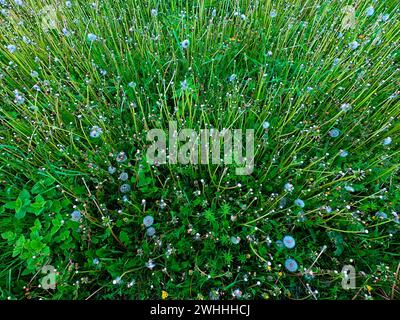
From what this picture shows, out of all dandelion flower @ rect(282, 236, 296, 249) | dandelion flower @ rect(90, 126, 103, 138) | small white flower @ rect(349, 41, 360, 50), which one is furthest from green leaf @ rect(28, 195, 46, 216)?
small white flower @ rect(349, 41, 360, 50)

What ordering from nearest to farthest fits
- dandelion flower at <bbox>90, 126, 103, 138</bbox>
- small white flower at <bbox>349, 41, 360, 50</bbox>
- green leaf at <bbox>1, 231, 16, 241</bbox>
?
1. green leaf at <bbox>1, 231, 16, 241</bbox>
2. dandelion flower at <bbox>90, 126, 103, 138</bbox>
3. small white flower at <bbox>349, 41, 360, 50</bbox>

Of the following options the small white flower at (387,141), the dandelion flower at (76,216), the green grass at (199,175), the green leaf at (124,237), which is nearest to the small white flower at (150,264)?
the green grass at (199,175)

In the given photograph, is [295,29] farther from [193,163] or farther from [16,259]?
[16,259]

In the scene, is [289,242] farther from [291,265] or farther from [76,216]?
[76,216]

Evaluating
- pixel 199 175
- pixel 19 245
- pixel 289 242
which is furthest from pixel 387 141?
pixel 19 245

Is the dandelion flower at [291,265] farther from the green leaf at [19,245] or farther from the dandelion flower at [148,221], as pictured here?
the green leaf at [19,245]

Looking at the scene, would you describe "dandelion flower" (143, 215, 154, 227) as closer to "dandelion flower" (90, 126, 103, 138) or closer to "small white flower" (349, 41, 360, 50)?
"dandelion flower" (90, 126, 103, 138)
